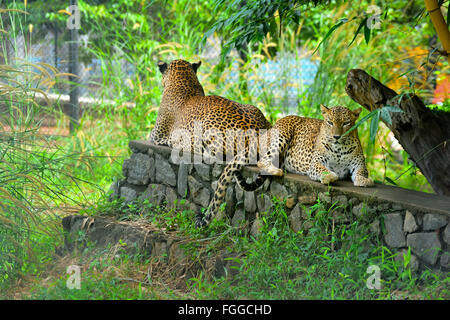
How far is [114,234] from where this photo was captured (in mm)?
5309

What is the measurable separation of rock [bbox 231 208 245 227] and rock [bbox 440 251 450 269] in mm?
1888

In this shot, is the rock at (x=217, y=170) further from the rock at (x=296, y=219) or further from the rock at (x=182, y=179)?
the rock at (x=296, y=219)

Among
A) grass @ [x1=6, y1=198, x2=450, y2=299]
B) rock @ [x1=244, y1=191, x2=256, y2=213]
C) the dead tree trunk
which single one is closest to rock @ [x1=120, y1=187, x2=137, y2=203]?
grass @ [x1=6, y1=198, x2=450, y2=299]

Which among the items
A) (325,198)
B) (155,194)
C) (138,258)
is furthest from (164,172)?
(325,198)

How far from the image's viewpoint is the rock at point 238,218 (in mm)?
5070

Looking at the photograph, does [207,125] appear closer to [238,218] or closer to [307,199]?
[238,218]

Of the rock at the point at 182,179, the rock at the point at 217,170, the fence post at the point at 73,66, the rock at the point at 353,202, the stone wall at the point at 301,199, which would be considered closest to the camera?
the stone wall at the point at 301,199

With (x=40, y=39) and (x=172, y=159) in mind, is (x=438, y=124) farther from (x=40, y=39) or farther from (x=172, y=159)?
(x=40, y=39)

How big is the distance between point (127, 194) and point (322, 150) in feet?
8.50

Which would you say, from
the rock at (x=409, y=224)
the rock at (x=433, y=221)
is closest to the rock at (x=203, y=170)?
the rock at (x=409, y=224)

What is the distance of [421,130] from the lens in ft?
15.5

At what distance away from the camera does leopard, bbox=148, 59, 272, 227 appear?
16.7 feet

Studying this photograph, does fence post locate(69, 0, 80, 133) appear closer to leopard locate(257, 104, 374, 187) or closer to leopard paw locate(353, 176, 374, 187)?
leopard locate(257, 104, 374, 187)

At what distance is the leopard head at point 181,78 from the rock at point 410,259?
10.5 ft
